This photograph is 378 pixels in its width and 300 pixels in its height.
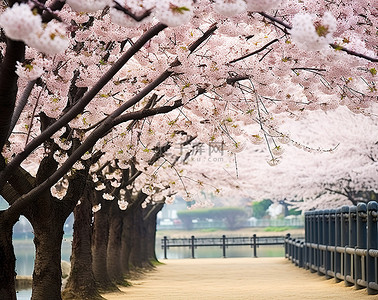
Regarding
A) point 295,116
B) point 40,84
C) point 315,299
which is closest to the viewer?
point 40,84

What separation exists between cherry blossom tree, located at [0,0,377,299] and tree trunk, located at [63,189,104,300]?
2949mm

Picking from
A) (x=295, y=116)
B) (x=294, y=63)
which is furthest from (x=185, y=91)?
(x=295, y=116)

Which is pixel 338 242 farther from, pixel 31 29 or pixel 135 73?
pixel 31 29

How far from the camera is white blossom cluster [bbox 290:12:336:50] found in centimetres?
461

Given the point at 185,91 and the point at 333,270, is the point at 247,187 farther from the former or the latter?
the point at 185,91

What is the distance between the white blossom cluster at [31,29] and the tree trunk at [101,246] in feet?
43.6

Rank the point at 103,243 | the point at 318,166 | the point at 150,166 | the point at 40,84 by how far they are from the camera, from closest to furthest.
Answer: the point at 40,84, the point at 150,166, the point at 103,243, the point at 318,166

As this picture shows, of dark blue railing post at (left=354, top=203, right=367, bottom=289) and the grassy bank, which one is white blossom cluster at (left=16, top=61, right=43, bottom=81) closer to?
dark blue railing post at (left=354, top=203, right=367, bottom=289)

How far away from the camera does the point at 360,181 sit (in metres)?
30.4

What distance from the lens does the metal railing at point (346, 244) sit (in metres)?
13.5

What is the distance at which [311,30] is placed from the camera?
182 inches

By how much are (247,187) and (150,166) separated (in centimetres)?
1854

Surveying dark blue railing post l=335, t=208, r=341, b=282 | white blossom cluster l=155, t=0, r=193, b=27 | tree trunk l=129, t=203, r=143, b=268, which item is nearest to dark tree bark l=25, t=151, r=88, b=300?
white blossom cluster l=155, t=0, r=193, b=27

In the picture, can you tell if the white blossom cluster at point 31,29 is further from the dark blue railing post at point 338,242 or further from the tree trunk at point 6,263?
the dark blue railing post at point 338,242
